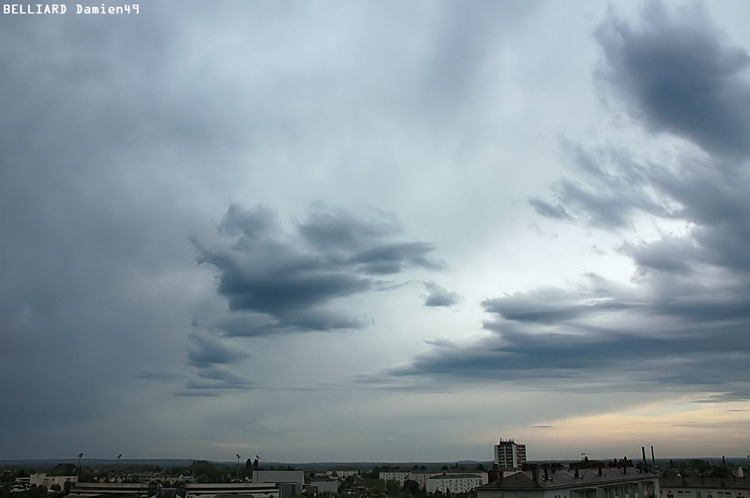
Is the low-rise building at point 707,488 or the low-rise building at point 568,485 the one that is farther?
the low-rise building at point 707,488

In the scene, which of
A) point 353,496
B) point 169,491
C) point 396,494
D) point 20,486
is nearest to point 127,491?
point 169,491

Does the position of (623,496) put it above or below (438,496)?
above

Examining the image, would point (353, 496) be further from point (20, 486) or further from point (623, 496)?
point (623, 496)

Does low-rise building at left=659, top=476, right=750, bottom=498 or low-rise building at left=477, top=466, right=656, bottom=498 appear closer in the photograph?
low-rise building at left=477, top=466, right=656, bottom=498

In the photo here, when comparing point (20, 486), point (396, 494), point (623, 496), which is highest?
point (623, 496)

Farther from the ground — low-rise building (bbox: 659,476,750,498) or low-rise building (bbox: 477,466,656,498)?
low-rise building (bbox: 477,466,656,498)

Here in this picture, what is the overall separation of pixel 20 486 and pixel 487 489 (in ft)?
499

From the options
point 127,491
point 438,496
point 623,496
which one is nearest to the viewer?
point 623,496

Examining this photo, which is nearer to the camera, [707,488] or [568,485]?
[568,485]

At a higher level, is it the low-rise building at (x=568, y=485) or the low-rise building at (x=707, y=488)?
the low-rise building at (x=568, y=485)

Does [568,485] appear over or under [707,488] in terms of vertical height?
over

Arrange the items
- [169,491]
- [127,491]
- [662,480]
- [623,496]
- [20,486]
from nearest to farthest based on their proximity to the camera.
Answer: [623,496] < [662,480] < [127,491] < [169,491] < [20,486]

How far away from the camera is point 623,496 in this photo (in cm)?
8062

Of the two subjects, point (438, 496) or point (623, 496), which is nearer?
point (623, 496)
